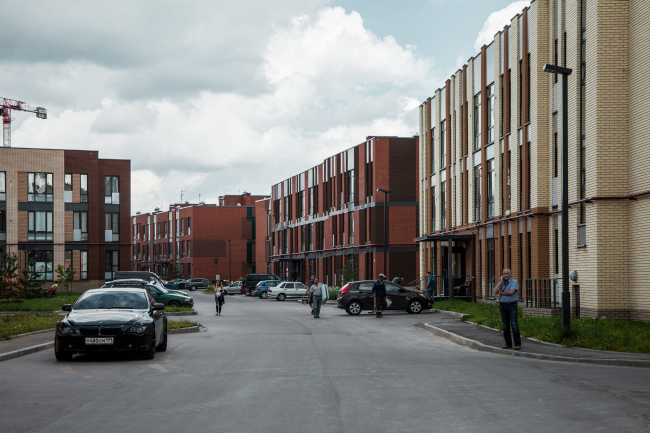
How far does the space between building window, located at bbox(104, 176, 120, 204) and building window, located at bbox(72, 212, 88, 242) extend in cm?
260

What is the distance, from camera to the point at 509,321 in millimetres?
17453

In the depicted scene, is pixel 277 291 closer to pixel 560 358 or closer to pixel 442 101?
pixel 442 101

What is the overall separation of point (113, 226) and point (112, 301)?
5602cm

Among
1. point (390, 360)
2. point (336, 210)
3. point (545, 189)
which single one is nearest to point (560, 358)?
point (390, 360)

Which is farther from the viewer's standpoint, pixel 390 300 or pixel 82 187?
pixel 82 187

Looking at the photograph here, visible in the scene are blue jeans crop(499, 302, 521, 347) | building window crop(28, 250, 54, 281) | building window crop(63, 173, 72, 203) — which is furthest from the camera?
building window crop(63, 173, 72, 203)

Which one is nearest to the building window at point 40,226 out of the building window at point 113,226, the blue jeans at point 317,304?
Answer: the building window at point 113,226

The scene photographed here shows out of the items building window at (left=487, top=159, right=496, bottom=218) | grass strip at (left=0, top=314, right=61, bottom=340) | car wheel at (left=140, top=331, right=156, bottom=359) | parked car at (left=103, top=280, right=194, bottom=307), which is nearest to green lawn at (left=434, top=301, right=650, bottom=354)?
car wheel at (left=140, top=331, right=156, bottom=359)

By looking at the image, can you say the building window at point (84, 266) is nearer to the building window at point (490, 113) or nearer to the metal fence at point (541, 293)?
the building window at point (490, 113)

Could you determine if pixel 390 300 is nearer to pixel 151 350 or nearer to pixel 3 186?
pixel 151 350

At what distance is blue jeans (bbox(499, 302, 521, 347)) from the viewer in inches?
675

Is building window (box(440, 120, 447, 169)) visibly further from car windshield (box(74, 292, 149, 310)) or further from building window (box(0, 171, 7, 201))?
building window (box(0, 171, 7, 201))

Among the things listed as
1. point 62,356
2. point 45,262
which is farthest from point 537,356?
point 45,262

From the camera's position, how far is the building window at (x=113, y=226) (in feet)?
230
